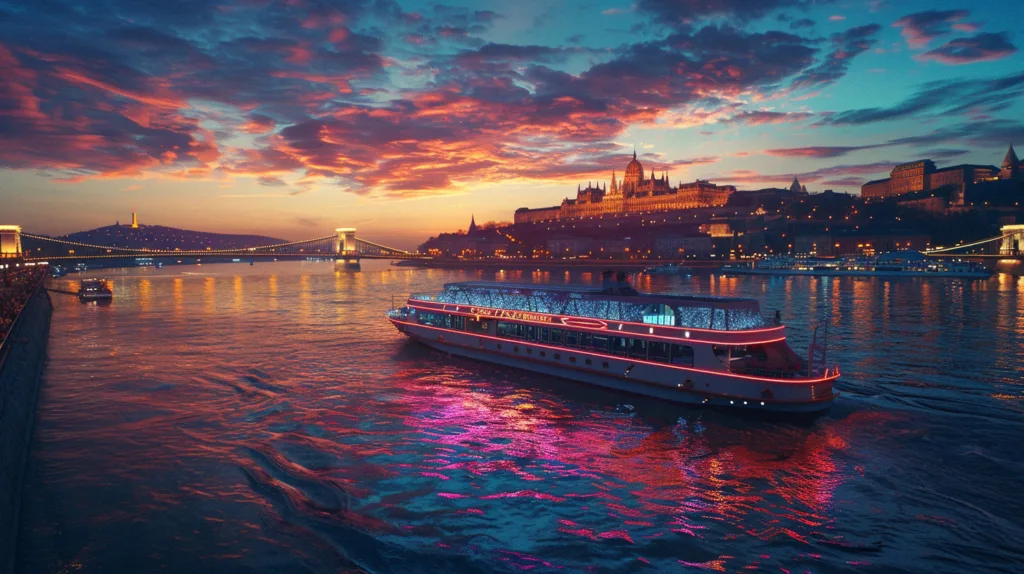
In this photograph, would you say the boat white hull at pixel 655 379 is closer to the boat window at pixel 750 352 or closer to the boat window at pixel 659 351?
the boat window at pixel 659 351

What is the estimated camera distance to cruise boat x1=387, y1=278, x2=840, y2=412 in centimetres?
1830

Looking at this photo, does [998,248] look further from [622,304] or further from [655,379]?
[655,379]

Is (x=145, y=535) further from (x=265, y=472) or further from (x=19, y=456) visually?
(x=19, y=456)

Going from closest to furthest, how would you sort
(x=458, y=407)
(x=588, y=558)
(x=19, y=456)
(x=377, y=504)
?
(x=588, y=558), (x=377, y=504), (x=19, y=456), (x=458, y=407)

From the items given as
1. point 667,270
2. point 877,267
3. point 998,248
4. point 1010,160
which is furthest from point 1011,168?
point 667,270

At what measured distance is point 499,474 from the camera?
1420cm

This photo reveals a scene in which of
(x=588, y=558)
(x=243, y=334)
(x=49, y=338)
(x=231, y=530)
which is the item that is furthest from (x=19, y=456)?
(x=49, y=338)

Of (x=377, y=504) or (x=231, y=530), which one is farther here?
(x=377, y=504)

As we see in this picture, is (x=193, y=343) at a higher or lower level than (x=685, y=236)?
lower

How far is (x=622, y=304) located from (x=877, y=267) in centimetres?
10076

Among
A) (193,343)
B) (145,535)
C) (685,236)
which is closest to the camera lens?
(145,535)

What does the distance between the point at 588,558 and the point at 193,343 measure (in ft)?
97.9

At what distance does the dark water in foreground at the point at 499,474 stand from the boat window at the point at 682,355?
1493mm

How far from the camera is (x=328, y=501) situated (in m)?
12.6
